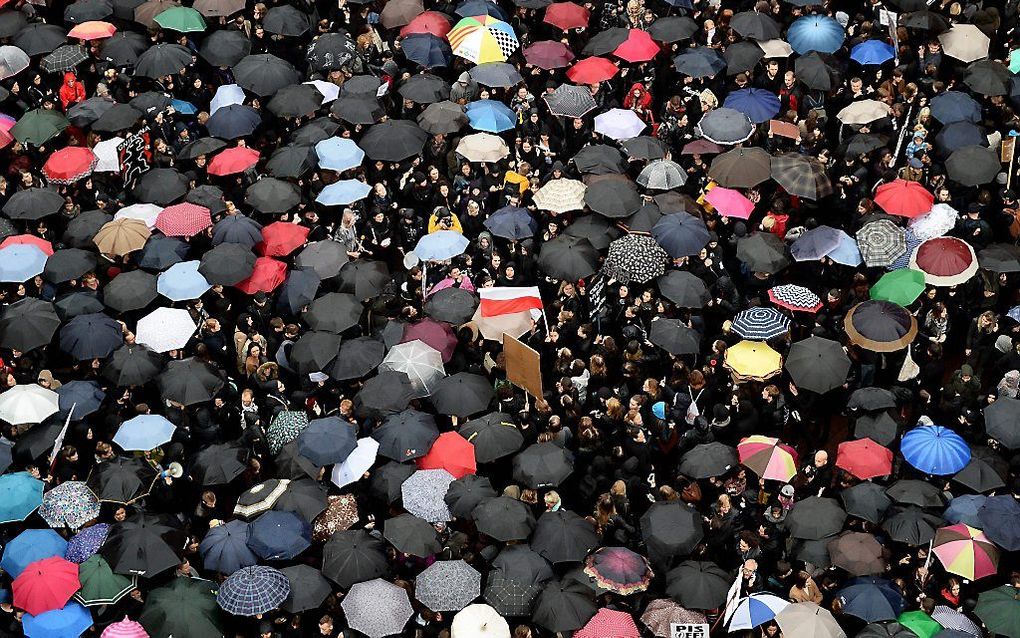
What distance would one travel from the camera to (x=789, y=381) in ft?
57.7

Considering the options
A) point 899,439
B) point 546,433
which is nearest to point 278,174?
point 546,433

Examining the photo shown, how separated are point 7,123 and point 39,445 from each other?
21.9ft

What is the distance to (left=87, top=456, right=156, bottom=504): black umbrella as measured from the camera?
16016 millimetres

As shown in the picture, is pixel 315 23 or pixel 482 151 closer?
pixel 482 151

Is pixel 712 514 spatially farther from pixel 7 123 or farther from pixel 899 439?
pixel 7 123

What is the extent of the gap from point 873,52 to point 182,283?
9778mm

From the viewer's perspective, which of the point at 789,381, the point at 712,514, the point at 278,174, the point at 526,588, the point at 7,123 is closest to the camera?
the point at 526,588

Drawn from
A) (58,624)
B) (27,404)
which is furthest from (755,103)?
(58,624)

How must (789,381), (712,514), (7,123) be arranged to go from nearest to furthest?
(712,514) < (789,381) < (7,123)

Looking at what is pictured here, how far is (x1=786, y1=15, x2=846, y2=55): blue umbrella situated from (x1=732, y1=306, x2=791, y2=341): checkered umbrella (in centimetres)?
534

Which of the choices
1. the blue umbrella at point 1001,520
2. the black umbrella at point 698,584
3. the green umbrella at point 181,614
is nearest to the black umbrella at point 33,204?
the green umbrella at point 181,614

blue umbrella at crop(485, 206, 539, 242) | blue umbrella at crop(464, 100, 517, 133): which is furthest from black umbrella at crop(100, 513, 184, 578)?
blue umbrella at crop(464, 100, 517, 133)

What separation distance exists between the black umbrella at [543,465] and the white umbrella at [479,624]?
182 cm

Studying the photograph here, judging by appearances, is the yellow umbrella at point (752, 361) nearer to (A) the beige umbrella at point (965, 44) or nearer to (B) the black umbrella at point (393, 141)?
(B) the black umbrella at point (393, 141)
